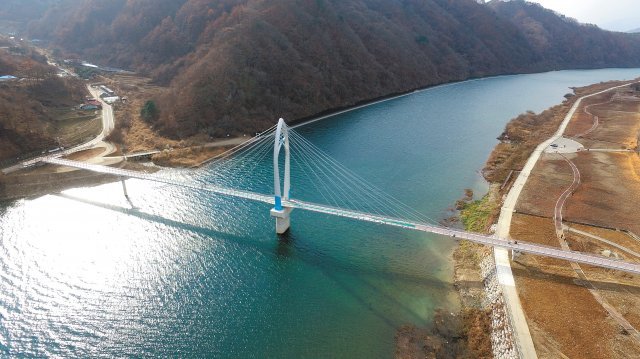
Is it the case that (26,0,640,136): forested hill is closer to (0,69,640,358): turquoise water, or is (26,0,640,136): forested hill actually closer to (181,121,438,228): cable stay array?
(181,121,438,228): cable stay array

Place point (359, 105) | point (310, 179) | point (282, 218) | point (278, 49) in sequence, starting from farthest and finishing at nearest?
point (359, 105), point (278, 49), point (310, 179), point (282, 218)

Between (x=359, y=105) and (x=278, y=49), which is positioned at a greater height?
(x=278, y=49)

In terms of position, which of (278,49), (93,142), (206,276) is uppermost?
(278,49)

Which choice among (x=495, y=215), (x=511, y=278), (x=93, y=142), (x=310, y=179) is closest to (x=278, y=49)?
(x=93, y=142)

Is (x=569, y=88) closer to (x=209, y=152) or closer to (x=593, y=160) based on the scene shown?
(x=593, y=160)

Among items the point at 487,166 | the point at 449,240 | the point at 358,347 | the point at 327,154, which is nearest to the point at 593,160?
the point at 487,166

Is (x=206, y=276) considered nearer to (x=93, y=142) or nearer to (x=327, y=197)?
(x=327, y=197)

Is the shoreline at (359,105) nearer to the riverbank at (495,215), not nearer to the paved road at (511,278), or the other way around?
the riverbank at (495,215)

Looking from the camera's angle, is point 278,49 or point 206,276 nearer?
point 206,276
